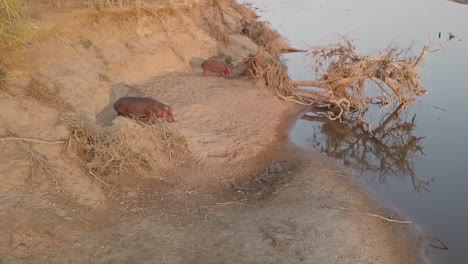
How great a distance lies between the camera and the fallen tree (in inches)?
555

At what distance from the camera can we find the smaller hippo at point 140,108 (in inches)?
424

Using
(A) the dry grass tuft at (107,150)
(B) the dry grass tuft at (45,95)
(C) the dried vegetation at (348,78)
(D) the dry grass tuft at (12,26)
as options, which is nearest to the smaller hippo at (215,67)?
(C) the dried vegetation at (348,78)

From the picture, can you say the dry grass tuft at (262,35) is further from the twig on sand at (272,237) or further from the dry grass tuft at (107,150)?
the twig on sand at (272,237)

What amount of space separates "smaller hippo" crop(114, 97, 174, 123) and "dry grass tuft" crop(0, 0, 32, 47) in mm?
2563

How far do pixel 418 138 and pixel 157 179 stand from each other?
816cm

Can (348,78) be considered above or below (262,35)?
below

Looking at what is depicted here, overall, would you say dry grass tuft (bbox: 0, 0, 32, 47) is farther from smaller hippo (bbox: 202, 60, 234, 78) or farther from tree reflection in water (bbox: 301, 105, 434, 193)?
tree reflection in water (bbox: 301, 105, 434, 193)

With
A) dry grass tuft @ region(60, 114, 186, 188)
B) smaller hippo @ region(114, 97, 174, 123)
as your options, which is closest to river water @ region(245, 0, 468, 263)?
smaller hippo @ region(114, 97, 174, 123)

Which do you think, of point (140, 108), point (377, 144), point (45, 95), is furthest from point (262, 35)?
point (45, 95)

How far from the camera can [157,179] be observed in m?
9.47

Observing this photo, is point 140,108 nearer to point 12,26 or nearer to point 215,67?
point 12,26

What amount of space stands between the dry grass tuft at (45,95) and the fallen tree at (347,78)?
7053 mm

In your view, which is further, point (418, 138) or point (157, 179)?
point (418, 138)

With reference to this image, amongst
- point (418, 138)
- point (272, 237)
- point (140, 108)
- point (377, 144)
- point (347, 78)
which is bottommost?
point (272, 237)
